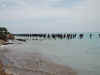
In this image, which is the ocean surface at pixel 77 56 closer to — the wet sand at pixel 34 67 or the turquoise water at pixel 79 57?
the turquoise water at pixel 79 57

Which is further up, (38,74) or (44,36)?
(38,74)

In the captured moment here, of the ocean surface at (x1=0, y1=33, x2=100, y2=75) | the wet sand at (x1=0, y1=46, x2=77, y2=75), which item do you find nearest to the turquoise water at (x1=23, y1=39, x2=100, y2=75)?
the ocean surface at (x1=0, y1=33, x2=100, y2=75)

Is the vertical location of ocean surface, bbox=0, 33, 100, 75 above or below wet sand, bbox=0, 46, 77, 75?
below

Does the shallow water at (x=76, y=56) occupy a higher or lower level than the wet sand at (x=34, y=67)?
lower

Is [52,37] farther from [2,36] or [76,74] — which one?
[76,74]

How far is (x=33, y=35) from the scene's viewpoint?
84.2 m

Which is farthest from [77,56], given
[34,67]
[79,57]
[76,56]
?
[34,67]

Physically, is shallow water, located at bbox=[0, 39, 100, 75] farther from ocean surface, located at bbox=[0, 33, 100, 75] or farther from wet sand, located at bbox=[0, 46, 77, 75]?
wet sand, located at bbox=[0, 46, 77, 75]

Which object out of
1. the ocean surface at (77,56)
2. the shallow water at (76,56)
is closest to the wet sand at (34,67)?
the shallow water at (76,56)

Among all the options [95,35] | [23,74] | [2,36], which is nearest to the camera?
[23,74]

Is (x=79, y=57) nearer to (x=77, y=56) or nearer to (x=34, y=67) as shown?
(x=77, y=56)

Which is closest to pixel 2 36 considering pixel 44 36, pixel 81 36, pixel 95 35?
pixel 44 36

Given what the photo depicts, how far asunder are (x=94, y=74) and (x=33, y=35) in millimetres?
74077

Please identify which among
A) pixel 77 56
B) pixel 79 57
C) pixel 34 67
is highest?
pixel 34 67
